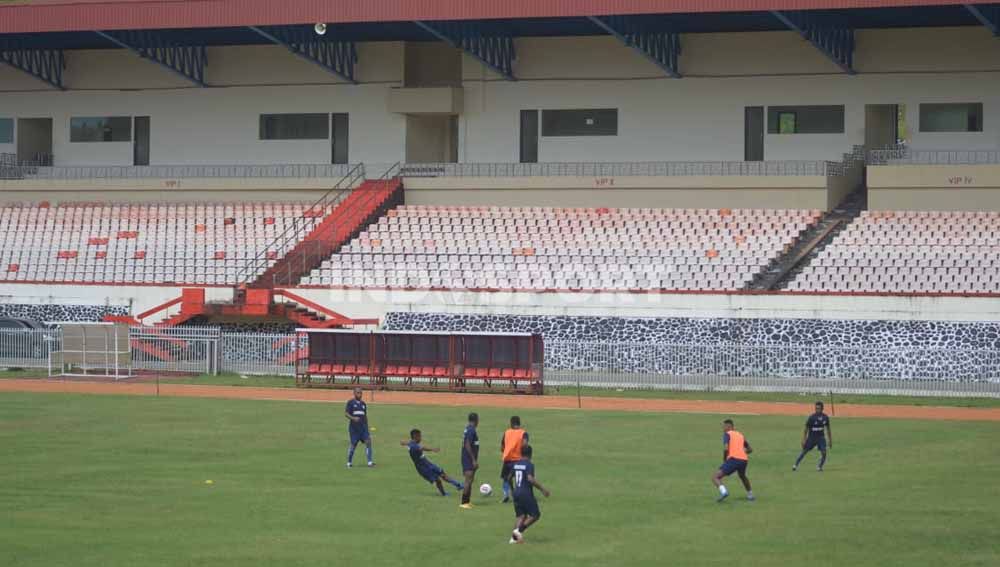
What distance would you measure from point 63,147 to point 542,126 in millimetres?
20616

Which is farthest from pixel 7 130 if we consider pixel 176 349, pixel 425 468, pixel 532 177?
pixel 425 468

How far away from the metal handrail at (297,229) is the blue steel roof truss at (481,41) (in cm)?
616

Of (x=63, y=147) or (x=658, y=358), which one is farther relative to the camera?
(x=63, y=147)

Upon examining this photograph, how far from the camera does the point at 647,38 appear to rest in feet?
189

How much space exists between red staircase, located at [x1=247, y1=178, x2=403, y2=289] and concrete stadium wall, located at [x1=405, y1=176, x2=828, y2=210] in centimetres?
120

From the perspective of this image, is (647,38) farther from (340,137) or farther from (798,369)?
(798,369)

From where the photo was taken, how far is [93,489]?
1012 inches

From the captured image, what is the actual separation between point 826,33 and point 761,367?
17079mm

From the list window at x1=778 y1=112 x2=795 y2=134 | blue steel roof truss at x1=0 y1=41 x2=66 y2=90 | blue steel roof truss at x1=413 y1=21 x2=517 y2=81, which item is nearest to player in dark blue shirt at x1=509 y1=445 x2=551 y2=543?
blue steel roof truss at x1=413 y1=21 x2=517 y2=81

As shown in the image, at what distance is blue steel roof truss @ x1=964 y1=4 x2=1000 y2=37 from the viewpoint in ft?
166

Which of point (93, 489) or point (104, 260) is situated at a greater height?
point (104, 260)

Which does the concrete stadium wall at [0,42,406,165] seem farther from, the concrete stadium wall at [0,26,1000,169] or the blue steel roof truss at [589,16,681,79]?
the blue steel roof truss at [589,16,681,79]

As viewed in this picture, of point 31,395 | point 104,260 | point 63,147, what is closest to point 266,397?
point 31,395

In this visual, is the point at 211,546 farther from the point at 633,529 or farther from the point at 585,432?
the point at 585,432
